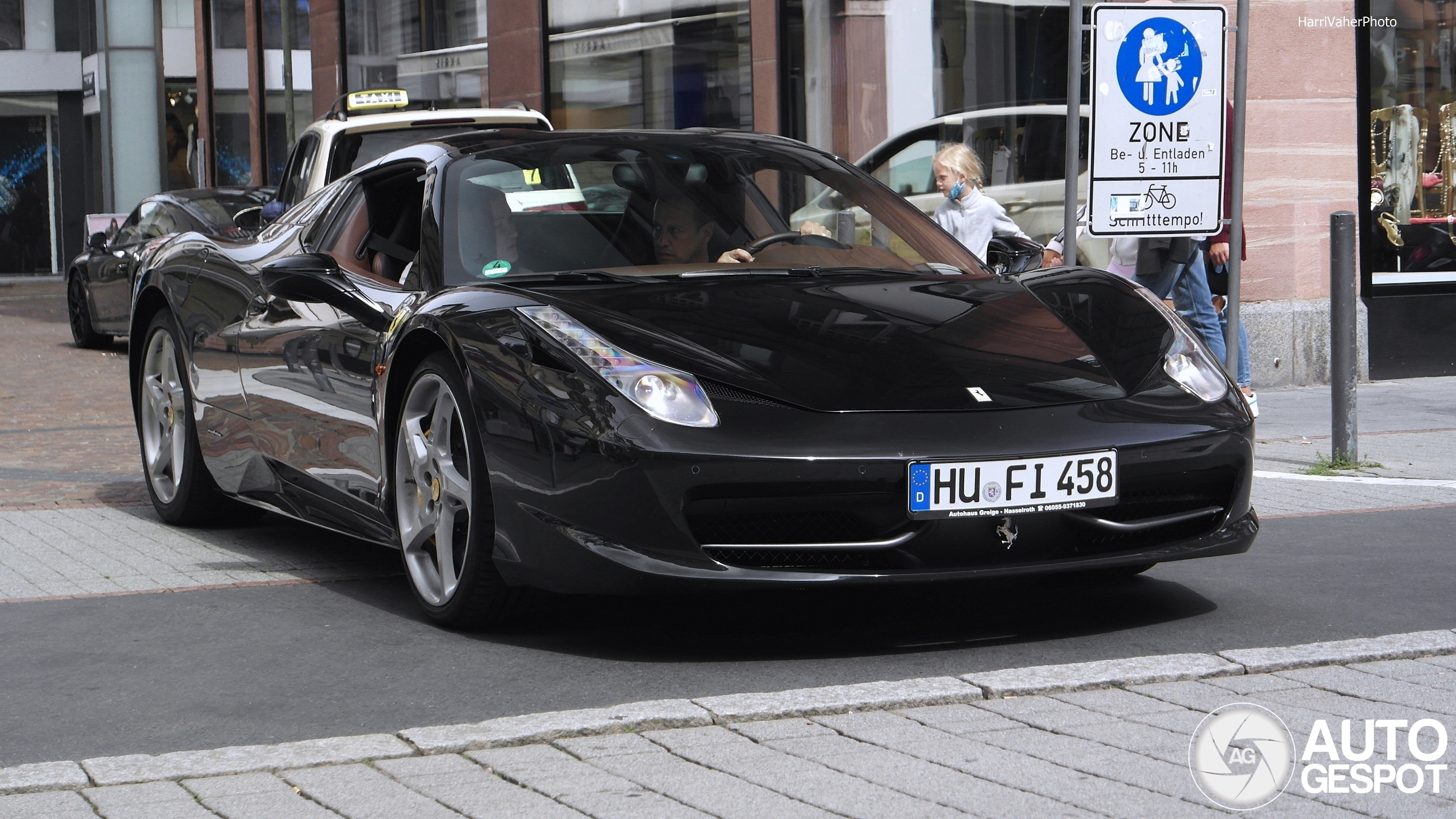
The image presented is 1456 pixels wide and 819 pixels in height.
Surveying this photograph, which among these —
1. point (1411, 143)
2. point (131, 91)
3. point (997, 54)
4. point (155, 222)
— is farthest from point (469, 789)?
point (131, 91)

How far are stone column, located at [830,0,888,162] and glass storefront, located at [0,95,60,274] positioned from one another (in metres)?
25.5

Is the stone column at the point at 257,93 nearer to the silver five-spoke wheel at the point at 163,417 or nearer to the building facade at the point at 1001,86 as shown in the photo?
the building facade at the point at 1001,86

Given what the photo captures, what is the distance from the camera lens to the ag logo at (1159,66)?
8445 millimetres

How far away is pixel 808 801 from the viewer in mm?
3174

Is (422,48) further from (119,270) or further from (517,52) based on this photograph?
(119,270)

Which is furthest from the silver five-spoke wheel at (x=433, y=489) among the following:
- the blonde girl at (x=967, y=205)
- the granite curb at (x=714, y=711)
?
the blonde girl at (x=967, y=205)

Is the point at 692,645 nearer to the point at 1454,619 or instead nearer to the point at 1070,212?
the point at 1454,619

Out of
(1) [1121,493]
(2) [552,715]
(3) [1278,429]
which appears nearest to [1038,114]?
(3) [1278,429]

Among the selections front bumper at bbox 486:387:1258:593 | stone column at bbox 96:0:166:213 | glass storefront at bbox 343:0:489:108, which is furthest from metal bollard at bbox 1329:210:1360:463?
stone column at bbox 96:0:166:213

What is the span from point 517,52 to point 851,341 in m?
15.1

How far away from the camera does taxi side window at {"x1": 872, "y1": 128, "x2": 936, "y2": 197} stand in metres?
13.7

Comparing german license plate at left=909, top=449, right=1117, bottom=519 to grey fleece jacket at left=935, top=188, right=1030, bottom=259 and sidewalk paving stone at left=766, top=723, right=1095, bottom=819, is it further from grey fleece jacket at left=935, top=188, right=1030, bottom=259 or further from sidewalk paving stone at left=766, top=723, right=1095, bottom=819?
grey fleece jacket at left=935, top=188, right=1030, bottom=259

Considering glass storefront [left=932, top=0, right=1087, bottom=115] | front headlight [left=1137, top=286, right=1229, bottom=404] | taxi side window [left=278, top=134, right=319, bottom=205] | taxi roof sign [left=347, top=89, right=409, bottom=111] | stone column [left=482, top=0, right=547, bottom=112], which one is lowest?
front headlight [left=1137, top=286, right=1229, bottom=404]

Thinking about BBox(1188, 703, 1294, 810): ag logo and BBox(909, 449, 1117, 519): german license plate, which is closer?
BBox(1188, 703, 1294, 810): ag logo
